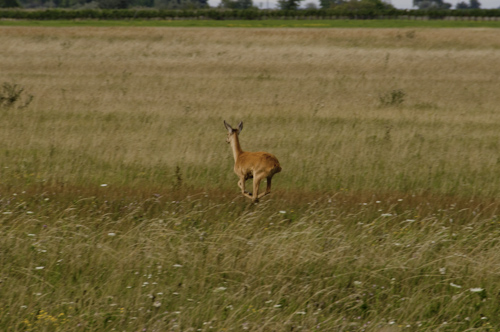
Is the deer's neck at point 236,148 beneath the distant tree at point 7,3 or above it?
beneath

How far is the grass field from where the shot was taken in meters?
5.24

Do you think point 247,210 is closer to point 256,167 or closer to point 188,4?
point 256,167

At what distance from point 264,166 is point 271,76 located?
18.9 m

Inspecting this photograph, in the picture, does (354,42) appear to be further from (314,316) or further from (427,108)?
(314,316)

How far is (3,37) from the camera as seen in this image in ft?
127

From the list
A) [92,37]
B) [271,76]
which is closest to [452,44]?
[271,76]

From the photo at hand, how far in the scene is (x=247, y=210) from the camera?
7984 mm

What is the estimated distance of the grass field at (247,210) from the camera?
5.24 m

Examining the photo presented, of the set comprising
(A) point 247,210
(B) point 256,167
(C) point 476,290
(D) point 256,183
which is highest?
(B) point 256,167

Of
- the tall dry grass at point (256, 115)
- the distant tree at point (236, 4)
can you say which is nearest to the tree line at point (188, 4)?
the distant tree at point (236, 4)

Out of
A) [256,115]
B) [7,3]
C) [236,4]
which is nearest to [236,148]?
[256,115]

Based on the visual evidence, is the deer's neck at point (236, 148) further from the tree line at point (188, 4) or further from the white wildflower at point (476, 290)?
the tree line at point (188, 4)

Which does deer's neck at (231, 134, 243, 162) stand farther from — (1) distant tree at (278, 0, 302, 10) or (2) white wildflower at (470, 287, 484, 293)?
(1) distant tree at (278, 0, 302, 10)

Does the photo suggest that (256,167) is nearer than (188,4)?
Yes
